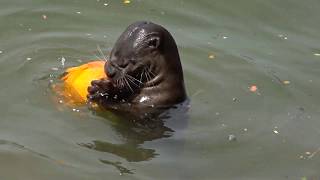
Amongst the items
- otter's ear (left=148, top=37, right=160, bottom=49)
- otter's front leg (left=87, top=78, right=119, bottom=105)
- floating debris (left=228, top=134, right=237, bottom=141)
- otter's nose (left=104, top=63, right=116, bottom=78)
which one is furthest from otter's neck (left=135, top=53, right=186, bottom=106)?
floating debris (left=228, top=134, right=237, bottom=141)

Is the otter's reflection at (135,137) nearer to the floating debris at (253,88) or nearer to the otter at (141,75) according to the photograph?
the otter at (141,75)

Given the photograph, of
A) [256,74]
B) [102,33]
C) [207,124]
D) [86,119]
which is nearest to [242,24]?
[256,74]

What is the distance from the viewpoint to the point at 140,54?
6848 mm

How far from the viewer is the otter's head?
267 inches

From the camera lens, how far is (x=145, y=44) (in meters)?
6.81

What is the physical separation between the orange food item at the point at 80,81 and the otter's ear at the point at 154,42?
53 cm

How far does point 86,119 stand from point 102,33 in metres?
1.91

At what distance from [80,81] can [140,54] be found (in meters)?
0.65

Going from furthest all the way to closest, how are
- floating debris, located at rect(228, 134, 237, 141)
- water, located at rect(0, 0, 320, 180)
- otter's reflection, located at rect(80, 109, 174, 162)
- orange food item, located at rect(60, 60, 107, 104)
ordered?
1. floating debris, located at rect(228, 134, 237, 141)
2. orange food item, located at rect(60, 60, 107, 104)
3. otter's reflection, located at rect(80, 109, 174, 162)
4. water, located at rect(0, 0, 320, 180)

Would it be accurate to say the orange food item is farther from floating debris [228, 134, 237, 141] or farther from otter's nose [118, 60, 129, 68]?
floating debris [228, 134, 237, 141]

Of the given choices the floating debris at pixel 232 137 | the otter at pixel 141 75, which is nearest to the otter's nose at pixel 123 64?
the otter at pixel 141 75

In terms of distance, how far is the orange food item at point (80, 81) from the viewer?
22.9 ft

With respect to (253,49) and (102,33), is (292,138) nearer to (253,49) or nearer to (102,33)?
(253,49)

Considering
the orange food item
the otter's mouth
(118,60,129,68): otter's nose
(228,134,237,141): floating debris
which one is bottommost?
(228,134,237,141): floating debris
